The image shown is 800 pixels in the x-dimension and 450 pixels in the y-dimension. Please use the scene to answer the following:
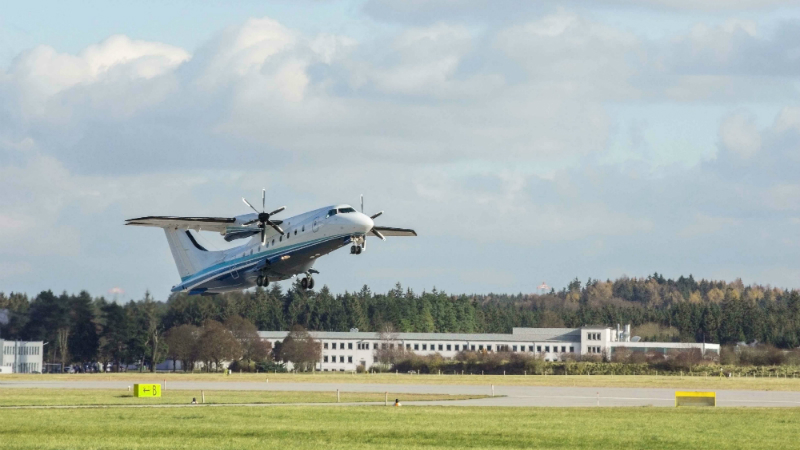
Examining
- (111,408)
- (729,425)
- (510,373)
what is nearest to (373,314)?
(510,373)

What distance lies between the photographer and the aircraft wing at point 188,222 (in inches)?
2714

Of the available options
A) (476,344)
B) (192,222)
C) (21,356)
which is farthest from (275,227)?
(476,344)

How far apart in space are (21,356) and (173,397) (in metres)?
63.7

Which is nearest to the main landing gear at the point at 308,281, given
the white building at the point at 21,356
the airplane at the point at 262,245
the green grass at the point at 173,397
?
the airplane at the point at 262,245

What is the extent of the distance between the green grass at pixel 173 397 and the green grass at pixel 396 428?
7436mm

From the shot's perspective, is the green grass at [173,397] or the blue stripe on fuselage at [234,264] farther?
the green grass at [173,397]

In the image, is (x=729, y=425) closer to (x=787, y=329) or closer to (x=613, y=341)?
(x=613, y=341)

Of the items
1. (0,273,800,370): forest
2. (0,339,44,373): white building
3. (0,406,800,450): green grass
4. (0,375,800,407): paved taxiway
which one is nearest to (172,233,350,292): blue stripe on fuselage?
(0,406,800,450): green grass

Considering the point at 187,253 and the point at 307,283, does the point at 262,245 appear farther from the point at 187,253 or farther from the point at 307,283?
the point at 187,253

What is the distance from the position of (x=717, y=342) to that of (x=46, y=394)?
129m

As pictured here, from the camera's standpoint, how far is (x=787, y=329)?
545 feet

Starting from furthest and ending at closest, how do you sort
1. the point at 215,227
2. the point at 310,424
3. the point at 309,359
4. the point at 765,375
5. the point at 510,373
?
the point at 309,359, the point at 510,373, the point at 765,375, the point at 215,227, the point at 310,424

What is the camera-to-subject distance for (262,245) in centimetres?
6525

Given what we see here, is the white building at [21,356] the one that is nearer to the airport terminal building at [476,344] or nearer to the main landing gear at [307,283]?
the airport terminal building at [476,344]
